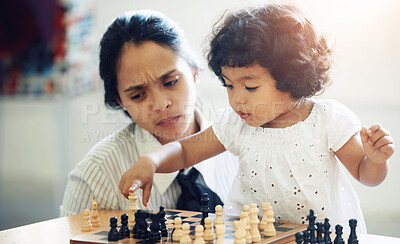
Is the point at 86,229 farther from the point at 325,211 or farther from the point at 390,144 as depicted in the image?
the point at 390,144

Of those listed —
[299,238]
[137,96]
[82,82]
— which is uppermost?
[82,82]

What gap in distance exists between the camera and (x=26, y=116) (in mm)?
5363

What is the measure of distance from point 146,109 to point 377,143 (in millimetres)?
817

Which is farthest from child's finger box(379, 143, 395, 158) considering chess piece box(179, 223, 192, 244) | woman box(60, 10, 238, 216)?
woman box(60, 10, 238, 216)

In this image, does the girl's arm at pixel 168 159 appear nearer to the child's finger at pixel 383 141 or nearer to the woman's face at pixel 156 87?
the woman's face at pixel 156 87

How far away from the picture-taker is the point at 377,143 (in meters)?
1.10

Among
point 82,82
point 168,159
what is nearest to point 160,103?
point 168,159

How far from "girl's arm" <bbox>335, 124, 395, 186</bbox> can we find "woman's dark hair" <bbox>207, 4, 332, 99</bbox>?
0.20m

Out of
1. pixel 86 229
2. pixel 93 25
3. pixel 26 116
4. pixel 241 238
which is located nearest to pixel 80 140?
pixel 93 25

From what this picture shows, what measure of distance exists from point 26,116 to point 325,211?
4690 millimetres

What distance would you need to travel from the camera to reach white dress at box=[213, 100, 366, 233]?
1.32 m

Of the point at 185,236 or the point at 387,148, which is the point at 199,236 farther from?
the point at 387,148

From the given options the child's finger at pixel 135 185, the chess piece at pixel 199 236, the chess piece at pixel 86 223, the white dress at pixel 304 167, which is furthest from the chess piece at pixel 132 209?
the white dress at pixel 304 167

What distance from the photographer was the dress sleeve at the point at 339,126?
1.28 metres
